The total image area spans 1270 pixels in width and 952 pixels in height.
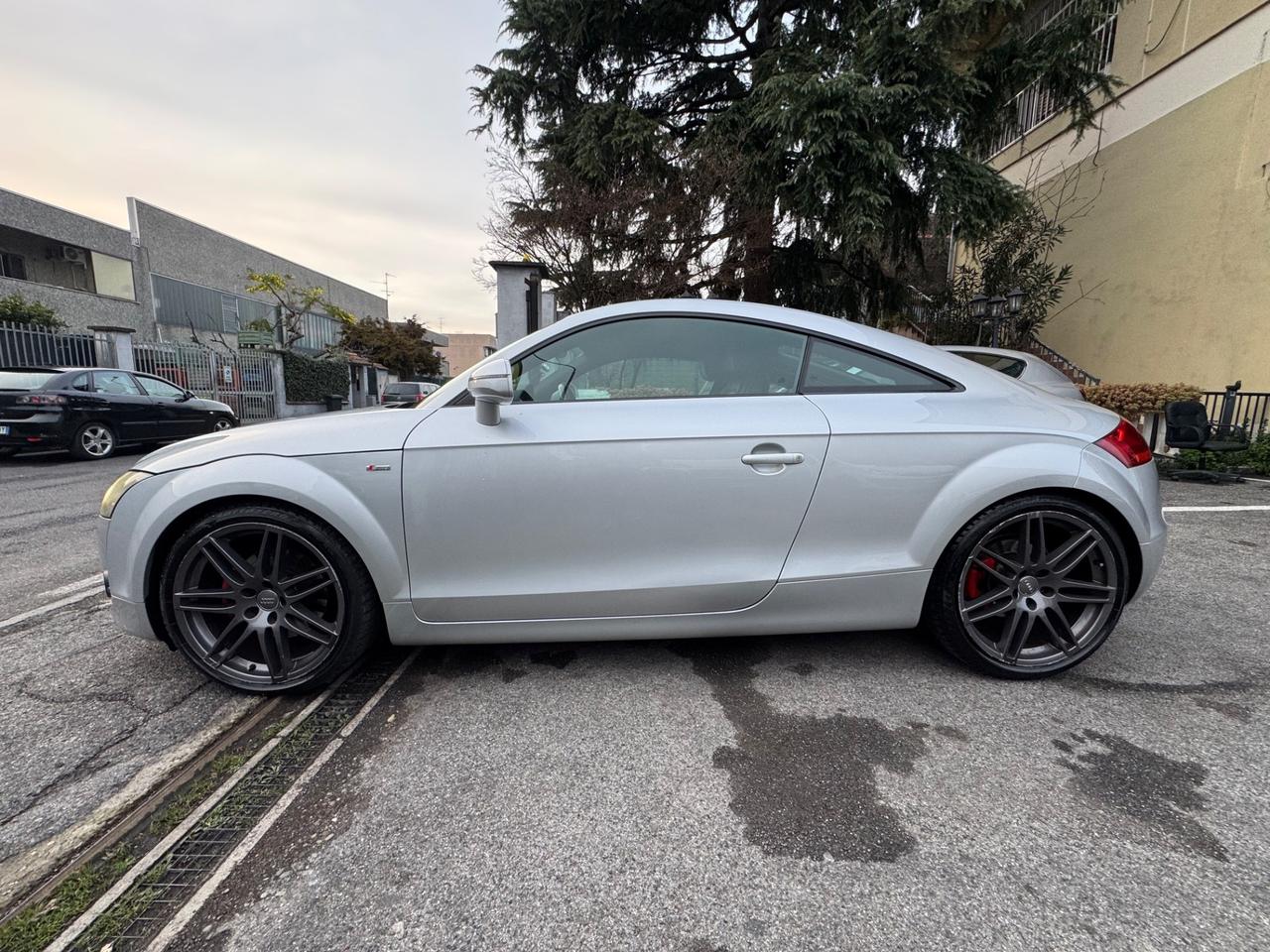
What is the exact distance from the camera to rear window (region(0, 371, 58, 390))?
307 inches

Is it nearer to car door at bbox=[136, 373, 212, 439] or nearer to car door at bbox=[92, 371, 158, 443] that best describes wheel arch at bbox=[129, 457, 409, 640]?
car door at bbox=[92, 371, 158, 443]

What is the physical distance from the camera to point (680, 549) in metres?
2.14

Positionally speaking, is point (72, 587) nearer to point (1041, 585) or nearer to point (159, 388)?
point (1041, 585)

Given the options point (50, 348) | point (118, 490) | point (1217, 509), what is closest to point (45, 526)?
point (118, 490)

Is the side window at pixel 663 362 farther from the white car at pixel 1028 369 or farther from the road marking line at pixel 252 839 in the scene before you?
the white car at pixel 1028 369

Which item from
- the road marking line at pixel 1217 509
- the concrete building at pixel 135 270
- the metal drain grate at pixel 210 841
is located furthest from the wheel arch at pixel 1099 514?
the concrete building at pixel 135 270

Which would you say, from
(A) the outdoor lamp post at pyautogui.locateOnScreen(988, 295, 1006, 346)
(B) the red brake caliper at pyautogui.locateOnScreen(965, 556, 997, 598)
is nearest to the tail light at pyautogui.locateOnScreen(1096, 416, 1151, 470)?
(B) the red brake caliper at pyautogui.locateOnScreen(965, 556, 997, 598)

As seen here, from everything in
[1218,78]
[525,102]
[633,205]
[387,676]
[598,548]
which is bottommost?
[387,676]

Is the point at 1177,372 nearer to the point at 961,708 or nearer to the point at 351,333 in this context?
the point at 961,708

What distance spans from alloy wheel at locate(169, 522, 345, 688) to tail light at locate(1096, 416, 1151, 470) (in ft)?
10.1

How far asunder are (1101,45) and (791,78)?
287 inches

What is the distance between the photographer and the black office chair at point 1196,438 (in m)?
6.96

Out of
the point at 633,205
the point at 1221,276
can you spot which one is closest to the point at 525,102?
the point at 633,205

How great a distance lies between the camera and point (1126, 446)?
227cm
